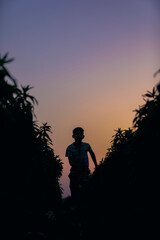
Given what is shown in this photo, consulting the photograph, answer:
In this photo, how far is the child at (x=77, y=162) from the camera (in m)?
6.65

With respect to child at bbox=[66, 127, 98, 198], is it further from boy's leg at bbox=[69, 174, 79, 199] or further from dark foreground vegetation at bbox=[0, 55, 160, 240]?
dark foreground vegetation at bbox=[0, 55, 160, 240]

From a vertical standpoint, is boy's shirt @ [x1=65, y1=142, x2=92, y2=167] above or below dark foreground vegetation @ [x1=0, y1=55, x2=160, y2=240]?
above

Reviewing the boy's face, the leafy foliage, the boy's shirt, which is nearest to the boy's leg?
the boy's shirt

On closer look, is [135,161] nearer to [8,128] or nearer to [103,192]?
[8,128]

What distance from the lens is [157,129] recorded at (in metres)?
3.14

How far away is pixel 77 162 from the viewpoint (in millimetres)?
6676

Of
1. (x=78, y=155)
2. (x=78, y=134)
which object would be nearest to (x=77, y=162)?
(x=78, y=155)

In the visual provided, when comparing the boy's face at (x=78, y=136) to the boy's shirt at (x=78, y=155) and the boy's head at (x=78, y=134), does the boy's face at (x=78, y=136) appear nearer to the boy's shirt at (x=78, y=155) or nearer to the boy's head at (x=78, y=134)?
the boy's head at (x=78, y=134)

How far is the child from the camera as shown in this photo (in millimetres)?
6648

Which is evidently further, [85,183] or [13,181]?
[85,183]

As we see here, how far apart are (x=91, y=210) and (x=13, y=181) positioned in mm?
2836

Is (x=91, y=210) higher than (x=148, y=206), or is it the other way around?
(x=91, y=210)

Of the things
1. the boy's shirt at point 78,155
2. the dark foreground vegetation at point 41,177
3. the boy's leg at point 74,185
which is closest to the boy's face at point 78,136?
the boy's shirt at point 78,155

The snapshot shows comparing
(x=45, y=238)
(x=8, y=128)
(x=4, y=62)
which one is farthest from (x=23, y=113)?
(x=45, y=238)
